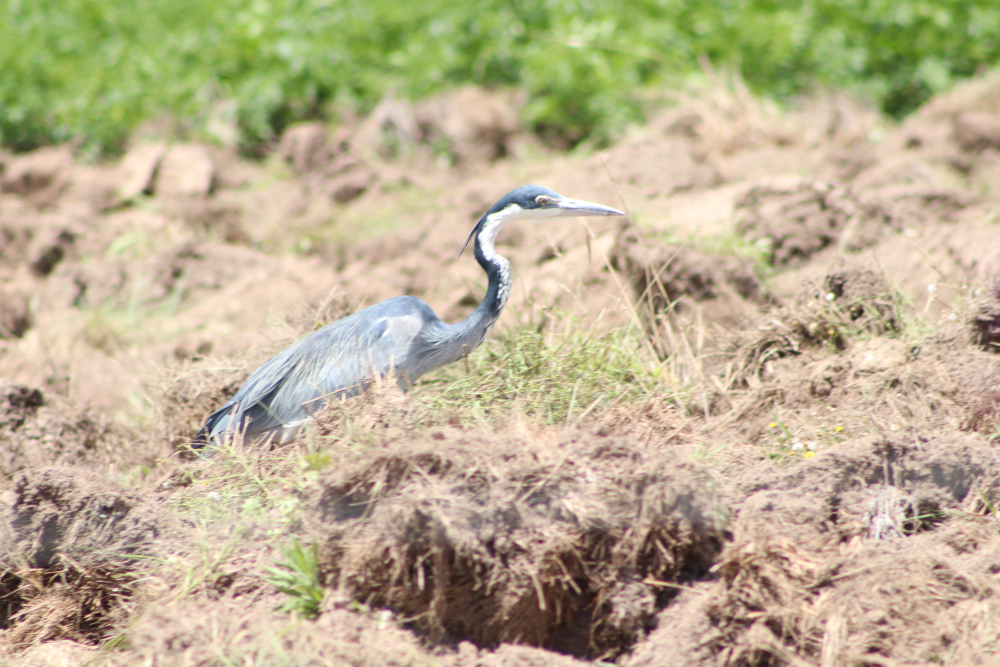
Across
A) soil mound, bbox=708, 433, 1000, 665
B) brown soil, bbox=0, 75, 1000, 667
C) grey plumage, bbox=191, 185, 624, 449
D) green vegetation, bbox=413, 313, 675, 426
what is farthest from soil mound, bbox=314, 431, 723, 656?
grey plumage, bbox=191, 185, 624, 449

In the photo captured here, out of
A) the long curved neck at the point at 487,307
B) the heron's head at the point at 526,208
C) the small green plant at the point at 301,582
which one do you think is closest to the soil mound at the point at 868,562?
the small green plant at the point at 301,582

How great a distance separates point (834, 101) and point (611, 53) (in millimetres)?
1905

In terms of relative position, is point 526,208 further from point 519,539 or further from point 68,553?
point 68,553

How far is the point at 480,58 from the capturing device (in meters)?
8.24

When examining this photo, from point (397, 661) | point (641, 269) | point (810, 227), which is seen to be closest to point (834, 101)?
point (810, 227)

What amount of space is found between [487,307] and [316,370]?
2.72 ft

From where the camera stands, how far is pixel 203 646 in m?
2.79

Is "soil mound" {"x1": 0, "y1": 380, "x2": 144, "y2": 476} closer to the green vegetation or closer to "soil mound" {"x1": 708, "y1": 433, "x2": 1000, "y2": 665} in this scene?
the green vegetation

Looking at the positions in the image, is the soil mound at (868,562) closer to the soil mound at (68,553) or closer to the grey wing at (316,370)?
the grey wing at (316,370)

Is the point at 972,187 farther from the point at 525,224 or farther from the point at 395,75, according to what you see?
the point at 395,75

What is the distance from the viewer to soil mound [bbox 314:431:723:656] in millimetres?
2834

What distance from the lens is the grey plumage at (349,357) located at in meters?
4.14

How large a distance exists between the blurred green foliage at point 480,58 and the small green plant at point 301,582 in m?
5.49

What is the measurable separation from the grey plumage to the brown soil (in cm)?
38
